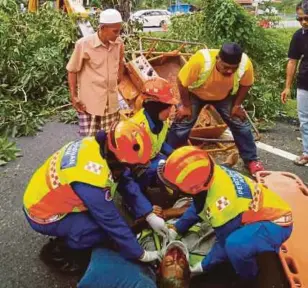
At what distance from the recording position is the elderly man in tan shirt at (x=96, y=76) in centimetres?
449

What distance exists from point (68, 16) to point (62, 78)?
133cm

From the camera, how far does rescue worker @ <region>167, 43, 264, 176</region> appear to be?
425 centimetres

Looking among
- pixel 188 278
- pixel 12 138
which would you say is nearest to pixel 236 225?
pixel 188 278

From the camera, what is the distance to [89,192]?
9.70 feet

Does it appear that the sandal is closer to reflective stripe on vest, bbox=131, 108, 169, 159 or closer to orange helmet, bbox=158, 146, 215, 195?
reflective stripe on vest, bbox=131, 108, 169, 159

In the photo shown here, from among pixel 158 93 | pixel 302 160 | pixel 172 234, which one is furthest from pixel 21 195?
pixel 302 160

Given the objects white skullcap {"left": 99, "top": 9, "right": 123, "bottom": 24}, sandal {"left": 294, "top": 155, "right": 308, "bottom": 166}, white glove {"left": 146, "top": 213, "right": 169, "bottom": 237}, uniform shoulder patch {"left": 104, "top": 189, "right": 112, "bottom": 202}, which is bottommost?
sandal {"left": 294, "top": 155, "right": 308, "bottom": 166}

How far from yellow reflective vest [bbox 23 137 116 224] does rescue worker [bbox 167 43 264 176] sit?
1631 millimetres

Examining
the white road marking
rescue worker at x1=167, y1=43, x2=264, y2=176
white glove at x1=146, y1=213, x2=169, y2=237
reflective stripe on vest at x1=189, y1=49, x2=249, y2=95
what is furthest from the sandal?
white glove at x1=146, y1=213, x2=169, y2=237

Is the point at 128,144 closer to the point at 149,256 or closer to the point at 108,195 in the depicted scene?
the point at 108,195

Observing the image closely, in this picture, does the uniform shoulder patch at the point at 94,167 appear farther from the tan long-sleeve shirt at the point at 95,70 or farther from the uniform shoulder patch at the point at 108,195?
the tan long-sleeve shirt at the point at 95,70

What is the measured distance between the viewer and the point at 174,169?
280 centimetres

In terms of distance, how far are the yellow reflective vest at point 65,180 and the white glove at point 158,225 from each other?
0.40m

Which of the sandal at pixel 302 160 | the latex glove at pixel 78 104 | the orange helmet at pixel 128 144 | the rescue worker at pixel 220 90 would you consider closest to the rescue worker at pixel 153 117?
the rescue worker at pixel 220 90
